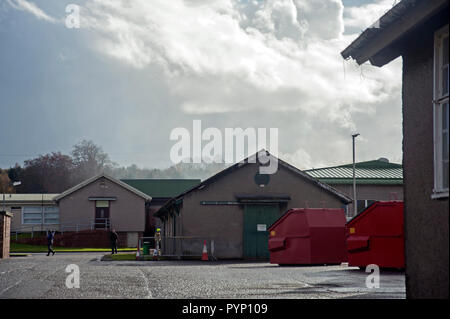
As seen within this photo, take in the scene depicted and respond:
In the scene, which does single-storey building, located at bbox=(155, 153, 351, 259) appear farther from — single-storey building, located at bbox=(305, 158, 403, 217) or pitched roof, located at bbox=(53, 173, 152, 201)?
pitched roof, located at bbox=(53, 173, 152, 201)

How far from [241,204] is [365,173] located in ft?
61.2

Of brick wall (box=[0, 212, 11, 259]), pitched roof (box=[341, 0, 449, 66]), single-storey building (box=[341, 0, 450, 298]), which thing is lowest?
brick wall (box=[0, 212, 11, 259])

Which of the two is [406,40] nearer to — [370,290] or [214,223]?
[370,290]

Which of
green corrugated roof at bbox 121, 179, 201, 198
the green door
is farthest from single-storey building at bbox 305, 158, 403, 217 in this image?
green corrugated roof at bbox 121, 179, 201, 198

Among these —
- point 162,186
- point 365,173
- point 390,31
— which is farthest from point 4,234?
point 162,186

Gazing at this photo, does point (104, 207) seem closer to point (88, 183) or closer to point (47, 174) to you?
point (88, 183)

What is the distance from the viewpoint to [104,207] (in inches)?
2362

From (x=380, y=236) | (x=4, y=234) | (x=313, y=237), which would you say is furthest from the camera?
(x=4, y=234)

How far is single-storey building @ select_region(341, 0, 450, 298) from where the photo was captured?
23.4 feet

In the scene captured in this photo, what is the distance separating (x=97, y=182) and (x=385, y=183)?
87.9 feet

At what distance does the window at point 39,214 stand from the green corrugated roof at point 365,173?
1099 inches

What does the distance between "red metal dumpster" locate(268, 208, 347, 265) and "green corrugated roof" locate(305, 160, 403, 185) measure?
873 inches

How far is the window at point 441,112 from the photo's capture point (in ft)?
23.3

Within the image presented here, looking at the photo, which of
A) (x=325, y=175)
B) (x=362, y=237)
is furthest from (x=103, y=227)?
(x=362, y=237)
